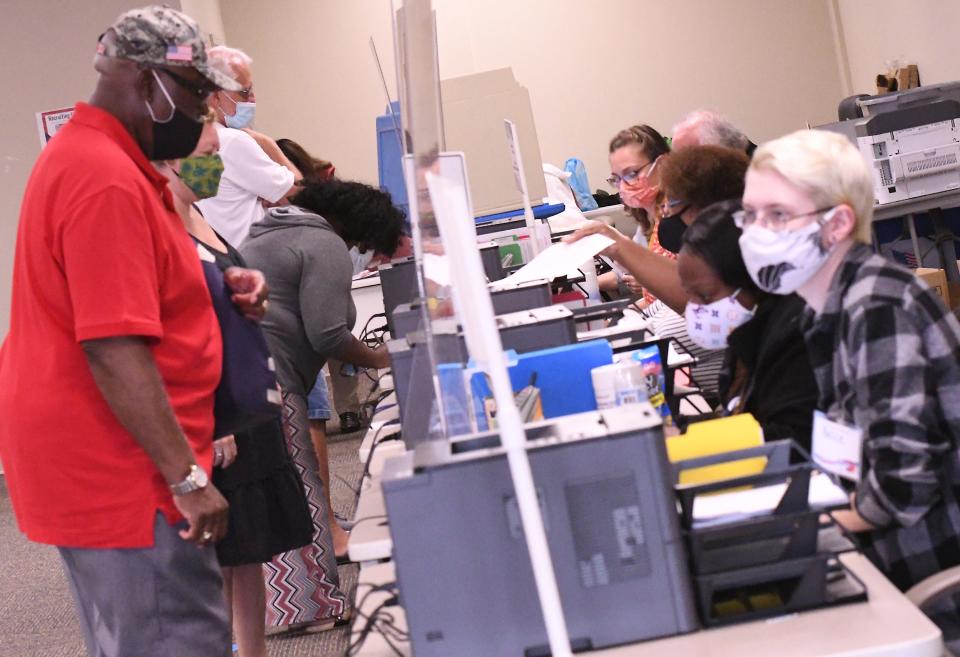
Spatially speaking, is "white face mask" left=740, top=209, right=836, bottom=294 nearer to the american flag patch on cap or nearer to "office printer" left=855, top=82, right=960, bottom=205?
the american flag patch on cap

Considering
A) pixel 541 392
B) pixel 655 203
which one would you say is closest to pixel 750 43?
pixel 655 203

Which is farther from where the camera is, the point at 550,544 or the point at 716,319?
the point at 716,319

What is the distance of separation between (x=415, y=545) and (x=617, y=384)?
0.69 m

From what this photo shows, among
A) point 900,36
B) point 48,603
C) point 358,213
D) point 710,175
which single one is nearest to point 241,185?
point 358,213

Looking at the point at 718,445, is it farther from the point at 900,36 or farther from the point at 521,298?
the point at 900,36

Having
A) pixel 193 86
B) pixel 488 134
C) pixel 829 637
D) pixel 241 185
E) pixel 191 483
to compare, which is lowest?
pixel 829 637

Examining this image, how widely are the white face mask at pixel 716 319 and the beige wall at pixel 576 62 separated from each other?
7376mm

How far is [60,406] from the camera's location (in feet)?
5.67

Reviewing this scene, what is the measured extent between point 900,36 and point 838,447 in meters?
7.38

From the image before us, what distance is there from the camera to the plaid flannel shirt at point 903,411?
59.1 inches

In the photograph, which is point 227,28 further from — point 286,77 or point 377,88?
point 377,88

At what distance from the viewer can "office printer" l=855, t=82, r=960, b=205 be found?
200 inches

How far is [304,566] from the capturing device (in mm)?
3344

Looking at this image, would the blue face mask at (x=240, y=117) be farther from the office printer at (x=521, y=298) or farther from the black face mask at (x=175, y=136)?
the black face mask at (x=175, y=136)
